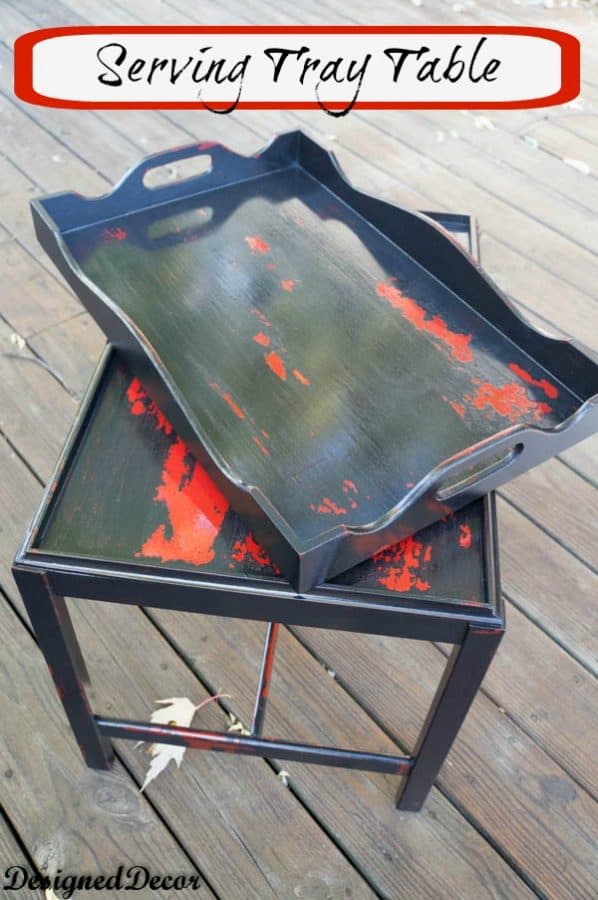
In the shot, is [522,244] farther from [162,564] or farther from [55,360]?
[162,564]

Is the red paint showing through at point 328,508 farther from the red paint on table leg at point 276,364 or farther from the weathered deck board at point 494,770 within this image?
the weathered deck board at point 494,770

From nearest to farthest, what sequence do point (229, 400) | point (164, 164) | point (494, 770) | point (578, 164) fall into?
point (229, 400) → point (164, 164) → point (494, 770) → point (578, 164)

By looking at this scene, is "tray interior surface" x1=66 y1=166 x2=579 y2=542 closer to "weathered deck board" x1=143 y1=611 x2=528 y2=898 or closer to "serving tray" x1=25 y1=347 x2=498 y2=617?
"serving tray" x1=25 y1=347 x2=498 y2=617

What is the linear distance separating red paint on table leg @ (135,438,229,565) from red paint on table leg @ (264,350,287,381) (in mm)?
135

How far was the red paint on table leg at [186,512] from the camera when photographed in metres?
0.76

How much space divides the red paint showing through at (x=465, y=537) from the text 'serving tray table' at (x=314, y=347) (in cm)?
4

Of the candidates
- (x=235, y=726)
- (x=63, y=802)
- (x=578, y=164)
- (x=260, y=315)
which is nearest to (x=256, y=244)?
(x=260, y=315)

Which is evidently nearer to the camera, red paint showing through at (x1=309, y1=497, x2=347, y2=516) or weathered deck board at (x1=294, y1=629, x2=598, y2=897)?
red paint showing through at (x1=309, y1=497, x2=347, y2=516)

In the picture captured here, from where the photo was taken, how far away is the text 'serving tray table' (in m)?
0.75

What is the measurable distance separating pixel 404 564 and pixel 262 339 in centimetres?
32

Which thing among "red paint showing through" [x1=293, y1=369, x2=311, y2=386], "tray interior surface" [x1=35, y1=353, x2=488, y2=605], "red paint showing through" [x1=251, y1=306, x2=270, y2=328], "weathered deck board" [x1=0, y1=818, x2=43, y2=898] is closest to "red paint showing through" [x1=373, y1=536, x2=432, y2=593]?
"tray interior surface" [x1=35, y1=353, x2=488, y2=605]

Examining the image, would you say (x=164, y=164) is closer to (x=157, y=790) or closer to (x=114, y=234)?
(x=114, y=234)

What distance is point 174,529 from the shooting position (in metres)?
0.78

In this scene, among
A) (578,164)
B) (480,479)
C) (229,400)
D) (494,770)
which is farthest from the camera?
(578,164)
